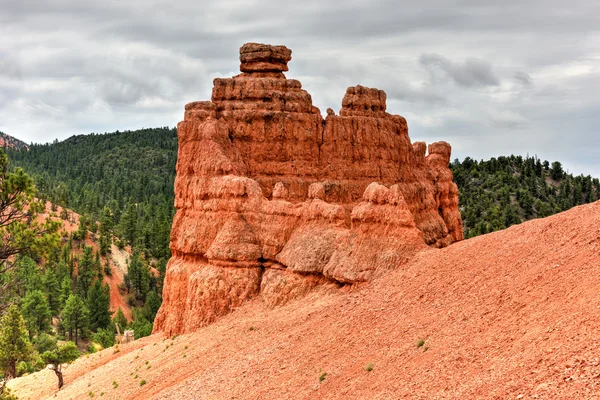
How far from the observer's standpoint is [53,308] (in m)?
88.8

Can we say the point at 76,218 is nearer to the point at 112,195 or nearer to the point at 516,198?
the point at 112,195

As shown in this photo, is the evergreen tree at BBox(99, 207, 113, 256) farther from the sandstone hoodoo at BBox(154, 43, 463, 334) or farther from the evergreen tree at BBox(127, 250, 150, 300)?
the sandstone hoodoo at BBox(154, 43, 463, 334)

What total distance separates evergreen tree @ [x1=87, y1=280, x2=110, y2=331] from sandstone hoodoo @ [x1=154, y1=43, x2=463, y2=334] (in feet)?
144

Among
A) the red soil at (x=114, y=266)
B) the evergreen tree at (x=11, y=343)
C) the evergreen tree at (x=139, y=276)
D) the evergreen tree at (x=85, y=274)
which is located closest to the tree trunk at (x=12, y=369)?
the evergreen tree at (x=11, y=343)

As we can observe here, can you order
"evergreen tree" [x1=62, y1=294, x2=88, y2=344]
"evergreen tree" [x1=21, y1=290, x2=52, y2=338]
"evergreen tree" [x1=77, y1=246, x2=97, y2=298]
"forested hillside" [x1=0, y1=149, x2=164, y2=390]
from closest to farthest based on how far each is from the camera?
"forested hillside" [x1=0, y1=149, x2=164, y2=390] < "evergreen tree" [x1=21, y1=290, x2=52, y2=338] < "evergreen tree" [x1=62, y1=294, x2=88, y2=344] < "evergreen tree" [x1=77, y1=246, x2=97, y2=298]

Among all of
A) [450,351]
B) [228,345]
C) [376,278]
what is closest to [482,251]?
[376,278]

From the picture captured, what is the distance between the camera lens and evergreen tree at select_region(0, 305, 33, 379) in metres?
54.4

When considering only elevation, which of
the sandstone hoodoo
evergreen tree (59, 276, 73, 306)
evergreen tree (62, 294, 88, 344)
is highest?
the sandstone hoodoo

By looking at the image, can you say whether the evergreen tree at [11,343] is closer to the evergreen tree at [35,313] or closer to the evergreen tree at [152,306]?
the evergreen tree at [35,313]

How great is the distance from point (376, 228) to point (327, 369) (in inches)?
331

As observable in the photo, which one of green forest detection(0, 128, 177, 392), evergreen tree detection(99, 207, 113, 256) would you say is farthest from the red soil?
evergreen tree detection(99, 207, 113, 256)

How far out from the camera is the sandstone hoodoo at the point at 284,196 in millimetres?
31484

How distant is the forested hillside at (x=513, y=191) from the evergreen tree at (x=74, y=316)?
135ft

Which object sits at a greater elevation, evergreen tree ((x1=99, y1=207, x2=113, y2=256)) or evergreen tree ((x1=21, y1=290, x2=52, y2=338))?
evergreen tree ((x1=99, y1=207, x2=113, y2=256))
